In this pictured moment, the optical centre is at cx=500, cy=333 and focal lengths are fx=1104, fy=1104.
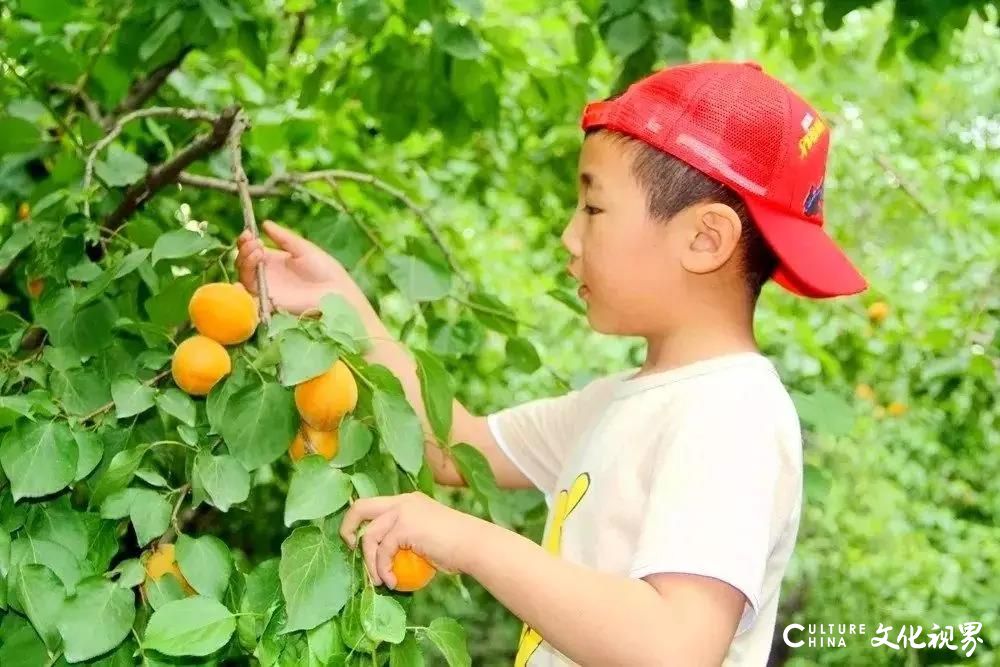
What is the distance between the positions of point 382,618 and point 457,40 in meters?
0.97

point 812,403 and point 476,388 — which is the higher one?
point 812,403

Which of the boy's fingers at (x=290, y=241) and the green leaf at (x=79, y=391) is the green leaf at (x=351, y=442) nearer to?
the green leaf at (x=79, y=391)

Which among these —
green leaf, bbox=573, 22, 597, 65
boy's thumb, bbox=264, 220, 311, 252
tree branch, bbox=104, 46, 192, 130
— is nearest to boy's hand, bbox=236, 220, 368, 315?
boy's thumb, bbox=264, 220, 311, 252

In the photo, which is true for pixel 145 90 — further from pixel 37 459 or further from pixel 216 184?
pixel 37 459

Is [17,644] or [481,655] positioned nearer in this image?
[17,644]

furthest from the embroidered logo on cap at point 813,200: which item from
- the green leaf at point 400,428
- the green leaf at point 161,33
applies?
the green leaf at point 161,33

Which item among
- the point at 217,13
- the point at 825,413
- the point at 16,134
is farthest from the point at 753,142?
the point at 16,134

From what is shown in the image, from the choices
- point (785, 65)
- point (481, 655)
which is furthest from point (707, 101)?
point (785, 65)

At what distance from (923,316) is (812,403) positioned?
4.66 feet

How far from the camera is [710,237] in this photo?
970mm

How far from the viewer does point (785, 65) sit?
373 cm

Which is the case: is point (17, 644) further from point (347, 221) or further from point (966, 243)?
point (966, 243)

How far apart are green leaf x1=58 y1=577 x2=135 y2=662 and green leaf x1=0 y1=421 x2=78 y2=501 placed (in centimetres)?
8

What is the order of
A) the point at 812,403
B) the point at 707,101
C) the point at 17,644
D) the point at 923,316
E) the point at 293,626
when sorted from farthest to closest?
the point at 923,316 < the point at 812,403 < the point at 707,101 < the point at 17,644 < the point at 293,626
